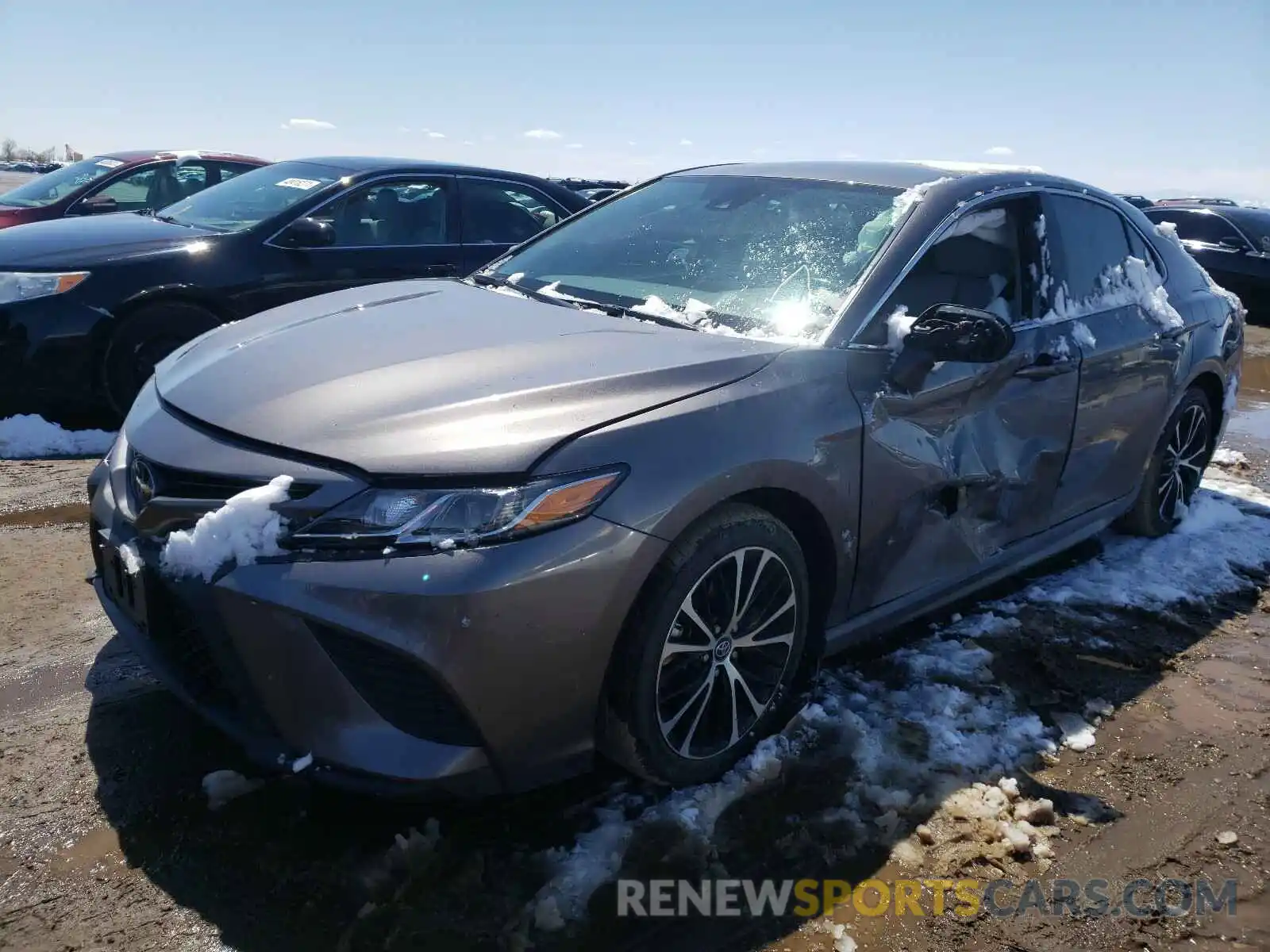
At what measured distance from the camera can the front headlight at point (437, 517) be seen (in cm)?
204

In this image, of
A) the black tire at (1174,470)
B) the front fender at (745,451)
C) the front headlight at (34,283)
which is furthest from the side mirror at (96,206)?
the black tire at (1174,470)

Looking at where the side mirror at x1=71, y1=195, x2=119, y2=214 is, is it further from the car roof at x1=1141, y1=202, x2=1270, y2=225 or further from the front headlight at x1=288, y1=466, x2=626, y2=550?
the car roof at x1=1141, y1=202, x2=1270, y2=225

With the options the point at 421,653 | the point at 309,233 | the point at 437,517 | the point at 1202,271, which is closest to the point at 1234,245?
the point at 1202,271

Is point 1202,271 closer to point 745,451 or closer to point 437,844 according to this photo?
point 745,451

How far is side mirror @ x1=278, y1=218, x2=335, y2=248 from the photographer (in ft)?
17.3

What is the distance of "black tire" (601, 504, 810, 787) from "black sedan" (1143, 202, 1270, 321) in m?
10.7

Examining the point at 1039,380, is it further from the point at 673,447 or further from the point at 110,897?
the point at 110,897

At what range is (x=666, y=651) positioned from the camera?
91.9 inches

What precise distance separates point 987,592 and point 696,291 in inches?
71.3

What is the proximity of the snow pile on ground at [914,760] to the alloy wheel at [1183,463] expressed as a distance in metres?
0.80

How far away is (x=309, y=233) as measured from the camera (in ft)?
17.3

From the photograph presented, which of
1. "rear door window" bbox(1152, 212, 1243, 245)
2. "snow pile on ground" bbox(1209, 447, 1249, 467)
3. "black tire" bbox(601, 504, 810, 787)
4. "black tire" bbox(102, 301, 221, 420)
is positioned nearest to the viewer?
"black tire" bbox(601, 504, 810, 787)

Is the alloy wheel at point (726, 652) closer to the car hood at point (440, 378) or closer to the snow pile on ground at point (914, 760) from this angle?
the snow pile on ground at point (914, 760)

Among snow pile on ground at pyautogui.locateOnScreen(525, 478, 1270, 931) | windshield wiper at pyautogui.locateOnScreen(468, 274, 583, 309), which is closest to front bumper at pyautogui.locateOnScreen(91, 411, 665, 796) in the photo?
snow pile on ground at pyautogui.locateOnScreen(525, 478, 1270, 931)
